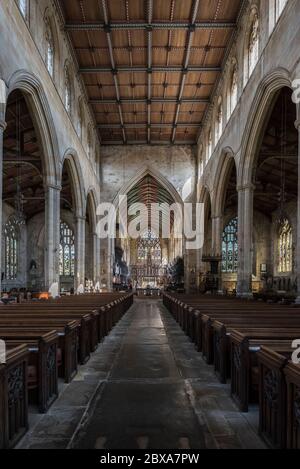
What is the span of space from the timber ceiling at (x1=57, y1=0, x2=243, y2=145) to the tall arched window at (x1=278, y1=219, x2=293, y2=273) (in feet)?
30.4

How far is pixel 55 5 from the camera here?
15.2 metres

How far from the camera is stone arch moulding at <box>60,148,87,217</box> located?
62.3ft

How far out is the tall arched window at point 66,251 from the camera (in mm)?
32062

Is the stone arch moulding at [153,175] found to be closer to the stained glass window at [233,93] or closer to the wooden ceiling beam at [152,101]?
the wooden ceiling beam at [152,101]

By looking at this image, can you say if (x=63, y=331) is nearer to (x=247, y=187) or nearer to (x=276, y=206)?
(x=247, y=187)

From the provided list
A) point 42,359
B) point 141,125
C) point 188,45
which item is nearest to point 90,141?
point 141,125

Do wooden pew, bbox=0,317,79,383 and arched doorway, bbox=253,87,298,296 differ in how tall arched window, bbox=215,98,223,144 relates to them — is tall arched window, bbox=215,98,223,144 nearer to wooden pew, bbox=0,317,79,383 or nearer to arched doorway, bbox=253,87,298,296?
arched doorway, bbox=253,87,298,296

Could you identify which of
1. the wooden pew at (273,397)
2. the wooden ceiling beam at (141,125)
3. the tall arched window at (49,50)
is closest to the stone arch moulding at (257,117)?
the tall arched window at (49,50)

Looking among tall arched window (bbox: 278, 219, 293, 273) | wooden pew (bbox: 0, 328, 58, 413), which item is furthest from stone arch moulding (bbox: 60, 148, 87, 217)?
wooden pew (bbox: 0, 328, 58, 413)

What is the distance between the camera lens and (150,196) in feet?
144

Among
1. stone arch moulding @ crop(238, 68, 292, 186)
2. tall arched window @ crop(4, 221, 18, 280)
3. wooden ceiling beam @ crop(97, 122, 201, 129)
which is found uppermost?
wooden ceiling beam @ crop(97, 122, 201, 129)

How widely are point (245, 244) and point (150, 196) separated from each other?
93.1 ft

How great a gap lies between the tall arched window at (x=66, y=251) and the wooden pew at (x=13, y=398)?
94.6ft
